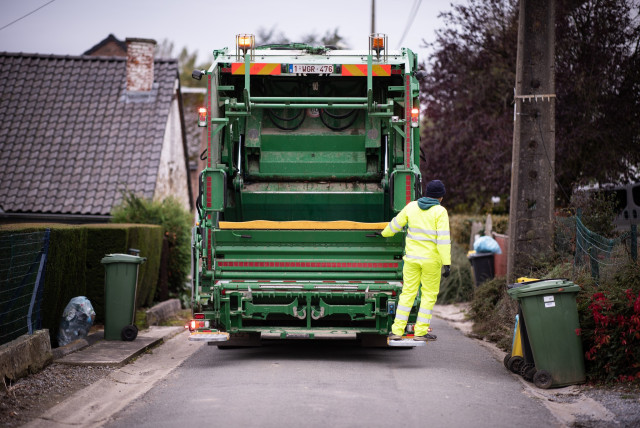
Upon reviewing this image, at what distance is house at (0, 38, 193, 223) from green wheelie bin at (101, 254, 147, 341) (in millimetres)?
8752

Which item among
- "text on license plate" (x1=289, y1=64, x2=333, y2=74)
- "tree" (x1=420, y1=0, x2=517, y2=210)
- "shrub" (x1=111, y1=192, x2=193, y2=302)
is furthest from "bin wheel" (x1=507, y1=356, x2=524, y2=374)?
"tree" (x1=420, y1=0, x2=517, y2=210)

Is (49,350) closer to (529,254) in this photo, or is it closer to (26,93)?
(529,254)

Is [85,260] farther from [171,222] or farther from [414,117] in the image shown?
[171,222]

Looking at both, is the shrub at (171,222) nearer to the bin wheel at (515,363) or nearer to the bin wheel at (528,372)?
the bin wheel at (515,363)

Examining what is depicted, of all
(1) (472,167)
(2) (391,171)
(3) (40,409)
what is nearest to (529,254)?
(2) (391,171)

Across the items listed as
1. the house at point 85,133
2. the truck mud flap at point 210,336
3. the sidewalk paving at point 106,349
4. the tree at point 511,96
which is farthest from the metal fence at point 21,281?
the house at point 85,133

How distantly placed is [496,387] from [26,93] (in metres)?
17.3

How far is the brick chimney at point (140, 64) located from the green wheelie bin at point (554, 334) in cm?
1597

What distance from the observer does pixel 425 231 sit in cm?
826

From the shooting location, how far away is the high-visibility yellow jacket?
325 inches

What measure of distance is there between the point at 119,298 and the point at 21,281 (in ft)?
6.23

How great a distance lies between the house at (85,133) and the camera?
62.4 feet

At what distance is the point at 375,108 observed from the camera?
9.27 metres

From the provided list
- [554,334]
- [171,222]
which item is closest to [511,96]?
[171,222]
